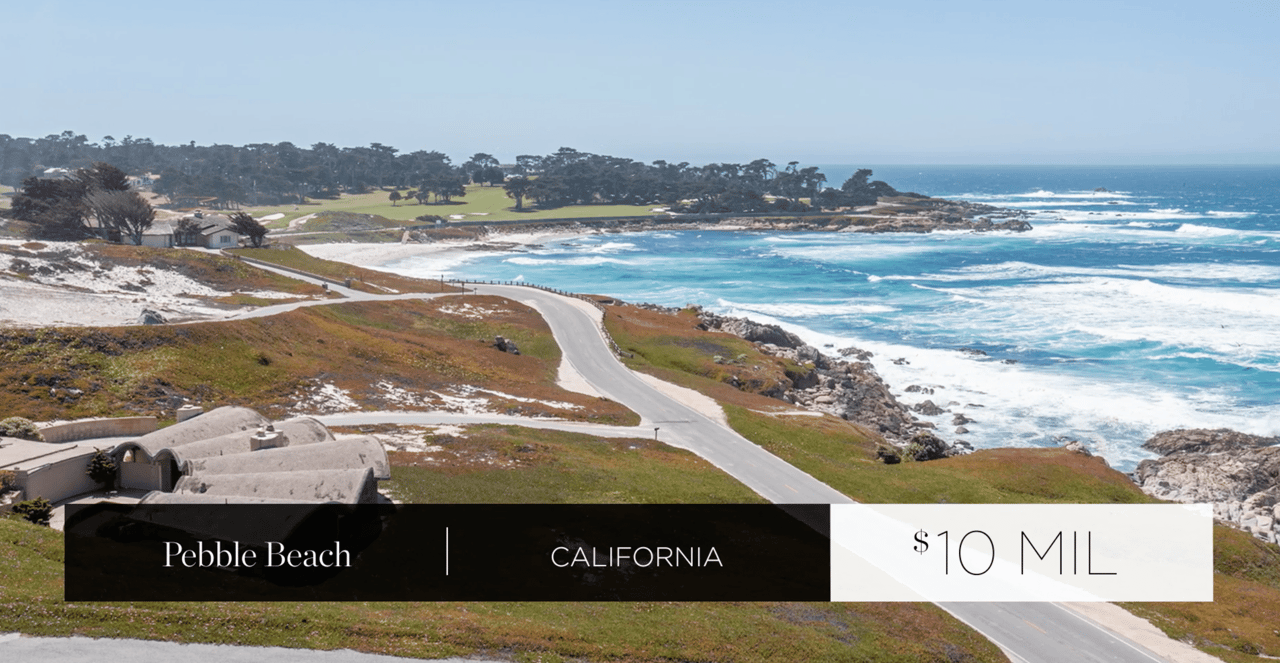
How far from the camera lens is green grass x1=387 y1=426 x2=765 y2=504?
110ft

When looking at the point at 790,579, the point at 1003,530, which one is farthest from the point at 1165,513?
the point at 790,579

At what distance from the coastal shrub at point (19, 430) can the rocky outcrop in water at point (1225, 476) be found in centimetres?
5650

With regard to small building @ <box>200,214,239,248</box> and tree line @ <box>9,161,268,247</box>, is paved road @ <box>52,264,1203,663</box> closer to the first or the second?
small building @ <box>200,214,239,248</box>

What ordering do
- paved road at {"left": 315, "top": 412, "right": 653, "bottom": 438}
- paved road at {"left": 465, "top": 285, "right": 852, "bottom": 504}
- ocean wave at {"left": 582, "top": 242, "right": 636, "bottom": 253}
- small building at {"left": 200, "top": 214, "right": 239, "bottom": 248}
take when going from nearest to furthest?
paved road at {"left": 465, "top": 285, "right": 852, "bottom": 504}
paved road at {"left": 315, "top": 412, "right": 653, "bottom": 438}
small building at {"left": 200, "top": 214, "right": 239, "bottom": 248}
ocean wave at {"left": 582, "top": 242, "right": 636, "bottom": 253}

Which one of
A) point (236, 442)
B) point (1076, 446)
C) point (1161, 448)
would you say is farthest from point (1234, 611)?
point (236, 442)

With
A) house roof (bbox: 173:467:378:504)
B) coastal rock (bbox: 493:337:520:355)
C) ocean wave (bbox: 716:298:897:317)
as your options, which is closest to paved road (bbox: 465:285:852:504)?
coastal rock (bbox: 493:337:520:355)

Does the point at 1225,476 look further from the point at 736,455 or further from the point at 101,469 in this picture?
the point at 101,469

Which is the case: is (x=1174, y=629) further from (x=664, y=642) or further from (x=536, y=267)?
(x=536, y=267)

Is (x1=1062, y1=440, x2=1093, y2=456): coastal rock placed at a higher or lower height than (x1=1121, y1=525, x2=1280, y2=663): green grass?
lower

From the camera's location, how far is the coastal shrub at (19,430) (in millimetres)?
33219

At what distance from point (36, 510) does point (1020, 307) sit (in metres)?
A: 109

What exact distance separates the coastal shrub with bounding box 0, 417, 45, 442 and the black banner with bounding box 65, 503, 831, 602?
770 centimetres

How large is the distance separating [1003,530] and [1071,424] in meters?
32.0

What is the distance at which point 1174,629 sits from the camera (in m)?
28.0
